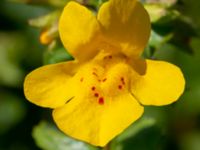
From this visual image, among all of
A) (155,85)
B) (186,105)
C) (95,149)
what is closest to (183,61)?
(186,105)

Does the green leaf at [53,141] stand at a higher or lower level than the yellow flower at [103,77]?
lower

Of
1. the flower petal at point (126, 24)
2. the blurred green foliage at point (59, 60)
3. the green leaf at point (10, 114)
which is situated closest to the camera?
the flower petal at point (126, 24)

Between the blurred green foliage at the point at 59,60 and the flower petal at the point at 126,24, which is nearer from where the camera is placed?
the flower petal at the point at 126,24

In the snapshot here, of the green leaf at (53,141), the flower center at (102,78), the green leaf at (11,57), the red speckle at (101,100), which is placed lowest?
the green leaf at (11,57)

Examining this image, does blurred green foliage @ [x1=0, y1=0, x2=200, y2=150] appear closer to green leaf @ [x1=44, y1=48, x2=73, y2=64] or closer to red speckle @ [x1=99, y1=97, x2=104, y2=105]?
green leaf @ [x1=44, y1=48, x2=73, y2=64]

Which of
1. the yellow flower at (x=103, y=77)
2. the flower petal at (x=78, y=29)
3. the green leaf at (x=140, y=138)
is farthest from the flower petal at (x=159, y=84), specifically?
the green leaf at (x=140, y=138)

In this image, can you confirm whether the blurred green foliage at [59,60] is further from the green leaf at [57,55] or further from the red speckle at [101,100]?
the red speckle at [101,100]

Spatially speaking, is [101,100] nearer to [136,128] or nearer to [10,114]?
[136,128]
